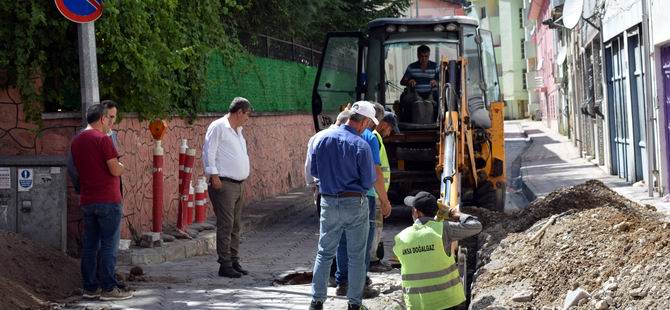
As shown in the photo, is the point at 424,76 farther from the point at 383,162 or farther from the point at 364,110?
the point at 364,110

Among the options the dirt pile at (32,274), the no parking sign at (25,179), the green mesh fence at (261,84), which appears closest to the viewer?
the dirt pile at (32,274)

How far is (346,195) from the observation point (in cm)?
918

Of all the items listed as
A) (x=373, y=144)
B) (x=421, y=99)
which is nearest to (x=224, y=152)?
(x=373, y=144)

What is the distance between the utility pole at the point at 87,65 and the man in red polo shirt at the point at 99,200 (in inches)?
71.1

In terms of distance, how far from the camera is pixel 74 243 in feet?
42.0

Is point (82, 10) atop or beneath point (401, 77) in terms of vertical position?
atop

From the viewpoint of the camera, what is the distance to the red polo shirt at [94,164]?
1004 centimetres

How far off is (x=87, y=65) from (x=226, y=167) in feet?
5.97

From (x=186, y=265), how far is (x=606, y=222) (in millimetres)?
4988

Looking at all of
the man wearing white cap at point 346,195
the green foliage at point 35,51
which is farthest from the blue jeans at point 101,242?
the green foliage at point 35,51

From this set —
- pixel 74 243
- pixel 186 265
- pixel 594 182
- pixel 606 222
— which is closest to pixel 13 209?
pixel 74 243

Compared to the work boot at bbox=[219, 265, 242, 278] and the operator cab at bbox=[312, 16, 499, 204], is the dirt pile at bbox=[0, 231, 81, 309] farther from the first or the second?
the operator cab at bbox=[312, 16, 499, 204]

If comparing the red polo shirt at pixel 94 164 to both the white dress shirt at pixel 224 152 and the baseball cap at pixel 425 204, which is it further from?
the baseball cap at pixel 425 204

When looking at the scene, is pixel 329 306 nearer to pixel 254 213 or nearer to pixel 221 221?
pixel 221 221
